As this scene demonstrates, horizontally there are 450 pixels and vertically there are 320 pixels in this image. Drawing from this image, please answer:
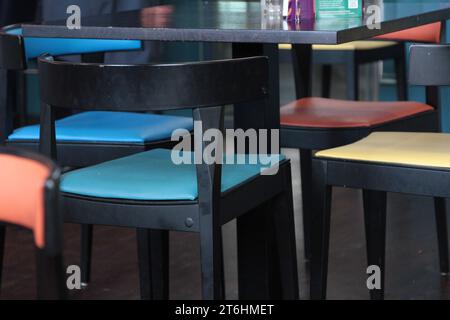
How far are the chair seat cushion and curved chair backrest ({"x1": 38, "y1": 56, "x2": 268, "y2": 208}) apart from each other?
37.1 inches

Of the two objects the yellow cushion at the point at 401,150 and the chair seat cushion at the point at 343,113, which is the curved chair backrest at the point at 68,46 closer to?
the chair seat cushion at the point at 343,113

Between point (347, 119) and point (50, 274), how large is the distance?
5.96ft

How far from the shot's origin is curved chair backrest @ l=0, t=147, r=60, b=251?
36.8 inches

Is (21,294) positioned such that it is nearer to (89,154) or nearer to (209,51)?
(89,154)

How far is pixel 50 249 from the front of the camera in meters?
0.93

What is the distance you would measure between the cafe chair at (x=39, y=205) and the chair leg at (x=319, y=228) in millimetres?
1175

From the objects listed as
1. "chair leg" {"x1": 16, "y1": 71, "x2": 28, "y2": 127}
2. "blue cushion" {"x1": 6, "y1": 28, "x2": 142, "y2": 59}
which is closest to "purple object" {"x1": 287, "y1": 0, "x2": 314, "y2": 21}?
"blue cushion" {"x1": 6, "y1": 28, "x2": 142, "y2": 59}

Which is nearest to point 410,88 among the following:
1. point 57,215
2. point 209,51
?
point 209,51

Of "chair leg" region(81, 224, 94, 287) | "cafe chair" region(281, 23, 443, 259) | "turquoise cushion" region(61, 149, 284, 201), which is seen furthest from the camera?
"chair leg" region(81, 224, 94, 287)

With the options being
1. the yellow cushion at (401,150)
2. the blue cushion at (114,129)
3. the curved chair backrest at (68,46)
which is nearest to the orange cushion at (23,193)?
the yellow cushion at (401,150)

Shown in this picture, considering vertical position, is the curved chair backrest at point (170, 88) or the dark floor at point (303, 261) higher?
the curved chair backrest at point (170, 88)

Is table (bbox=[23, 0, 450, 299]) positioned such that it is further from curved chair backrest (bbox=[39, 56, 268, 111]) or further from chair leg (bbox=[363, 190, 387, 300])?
chair leg (bbox=[363, 190, 387, 300])

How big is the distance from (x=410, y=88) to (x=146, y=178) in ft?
9.24

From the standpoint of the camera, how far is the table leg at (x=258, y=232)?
2.06m
